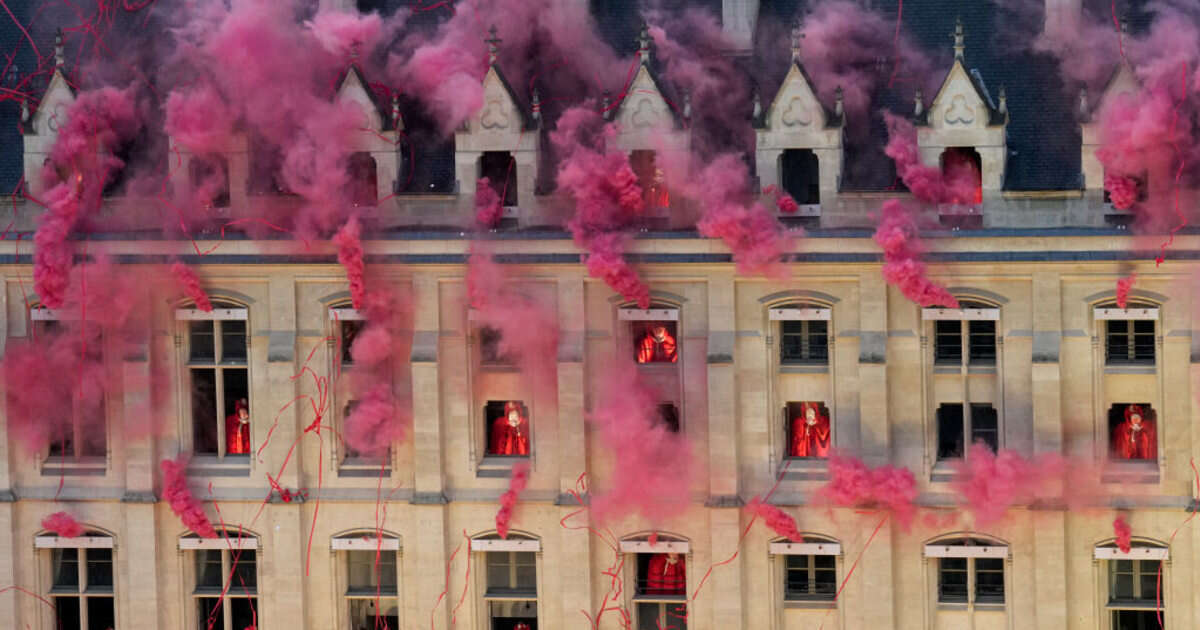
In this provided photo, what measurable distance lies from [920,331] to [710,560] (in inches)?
305

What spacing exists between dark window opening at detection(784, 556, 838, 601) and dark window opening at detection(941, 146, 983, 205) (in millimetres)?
9514

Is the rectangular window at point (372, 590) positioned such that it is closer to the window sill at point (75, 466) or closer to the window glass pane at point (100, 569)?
the window glass pane at point (100, 569)

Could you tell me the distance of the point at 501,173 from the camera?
5844 centimetres

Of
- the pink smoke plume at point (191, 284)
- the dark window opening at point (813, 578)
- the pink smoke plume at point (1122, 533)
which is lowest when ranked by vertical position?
the dark window opening at point (813, 578)

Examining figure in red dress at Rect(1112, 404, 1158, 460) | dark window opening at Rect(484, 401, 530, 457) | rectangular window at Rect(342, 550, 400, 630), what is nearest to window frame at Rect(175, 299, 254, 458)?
rectangular window at Rect(342, 550, 400, 630)

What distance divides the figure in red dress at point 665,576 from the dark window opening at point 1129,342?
11.8m

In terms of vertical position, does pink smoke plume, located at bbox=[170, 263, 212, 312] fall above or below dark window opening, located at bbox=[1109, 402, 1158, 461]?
above

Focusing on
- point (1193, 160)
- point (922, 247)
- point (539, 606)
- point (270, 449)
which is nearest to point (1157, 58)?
point (1193, 160)

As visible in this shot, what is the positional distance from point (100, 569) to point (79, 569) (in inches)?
23.1

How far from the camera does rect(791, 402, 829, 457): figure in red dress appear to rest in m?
56.8

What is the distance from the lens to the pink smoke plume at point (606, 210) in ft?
183

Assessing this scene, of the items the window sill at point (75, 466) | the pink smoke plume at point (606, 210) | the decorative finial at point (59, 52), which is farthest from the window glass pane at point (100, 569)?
the pink smoke plume at point (606, 210)

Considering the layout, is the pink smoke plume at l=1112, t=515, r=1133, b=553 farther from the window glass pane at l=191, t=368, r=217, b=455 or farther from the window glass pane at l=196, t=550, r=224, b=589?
the window glass pane at l=191, t=368, r=217, b=455

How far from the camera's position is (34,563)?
2356 inches
